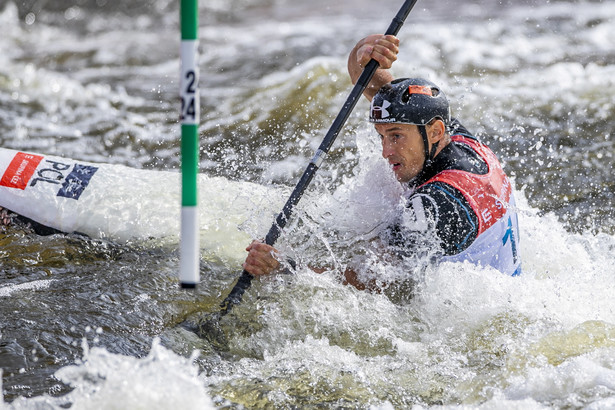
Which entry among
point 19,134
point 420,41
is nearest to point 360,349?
point 19,134

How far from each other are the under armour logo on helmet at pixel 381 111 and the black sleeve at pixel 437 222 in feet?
1.52

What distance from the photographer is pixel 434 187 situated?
371 cm

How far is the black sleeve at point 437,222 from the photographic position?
144 inches

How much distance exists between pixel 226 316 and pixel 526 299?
5.36 feet

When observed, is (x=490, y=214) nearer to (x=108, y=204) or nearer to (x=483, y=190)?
(x=483, y=190)

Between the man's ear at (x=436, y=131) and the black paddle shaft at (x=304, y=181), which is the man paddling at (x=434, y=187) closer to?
the man's ear at (x=436, y=131)

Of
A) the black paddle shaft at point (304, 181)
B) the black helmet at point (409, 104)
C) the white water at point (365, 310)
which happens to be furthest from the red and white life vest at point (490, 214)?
the black paddle shaft at point (304, 181)

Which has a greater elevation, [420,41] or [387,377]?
[420,41]

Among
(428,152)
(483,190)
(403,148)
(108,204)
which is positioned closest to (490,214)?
(483,190)

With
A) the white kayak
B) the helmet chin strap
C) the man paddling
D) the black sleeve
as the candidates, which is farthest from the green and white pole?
the white kayak

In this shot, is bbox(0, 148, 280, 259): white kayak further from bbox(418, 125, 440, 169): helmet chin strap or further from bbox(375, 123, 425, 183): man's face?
bbox(418, 125, 440, 169): helmet chin strap

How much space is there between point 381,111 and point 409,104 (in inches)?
6.1

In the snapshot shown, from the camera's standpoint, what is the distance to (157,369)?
291 cm

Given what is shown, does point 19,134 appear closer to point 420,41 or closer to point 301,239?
point 301,239
